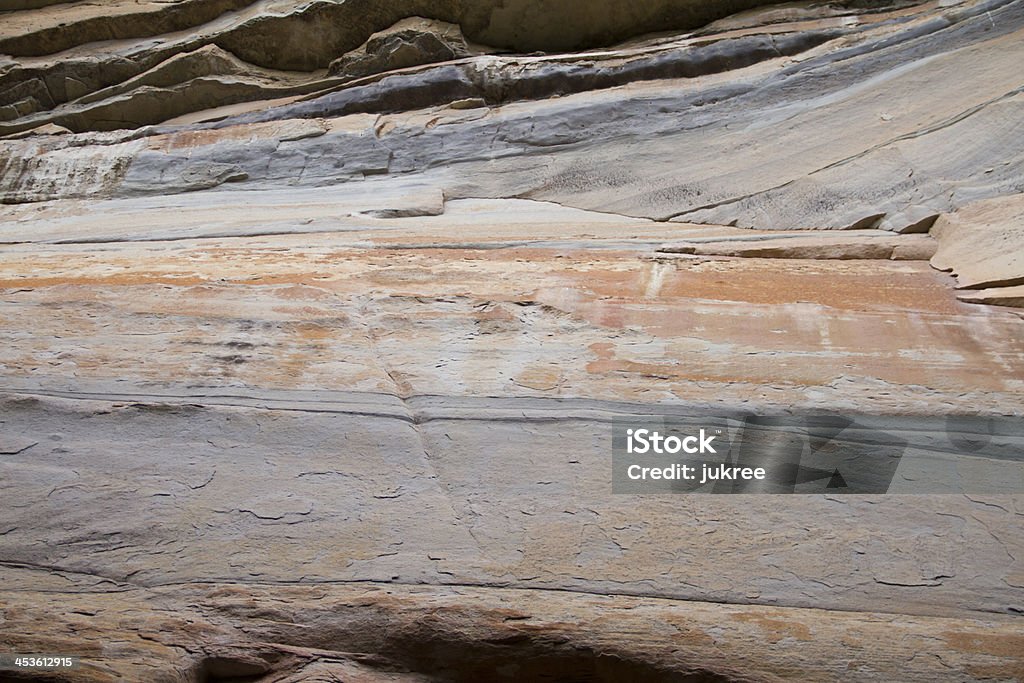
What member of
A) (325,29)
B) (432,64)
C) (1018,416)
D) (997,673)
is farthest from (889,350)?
(325,29)

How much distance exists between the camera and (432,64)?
5.30 metres

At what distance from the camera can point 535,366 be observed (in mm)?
2283

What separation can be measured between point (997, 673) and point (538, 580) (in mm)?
824

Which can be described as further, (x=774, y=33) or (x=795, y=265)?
(x=774, y=33)

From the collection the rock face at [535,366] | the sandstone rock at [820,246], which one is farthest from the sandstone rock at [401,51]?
the sandstone rock at [820,246]

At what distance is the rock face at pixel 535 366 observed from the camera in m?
1.58

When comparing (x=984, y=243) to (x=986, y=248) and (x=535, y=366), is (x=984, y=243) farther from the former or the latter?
(x=535, y=366)

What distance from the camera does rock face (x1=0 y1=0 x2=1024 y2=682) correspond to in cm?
158

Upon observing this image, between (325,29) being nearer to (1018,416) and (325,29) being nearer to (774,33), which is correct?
(774,33)
